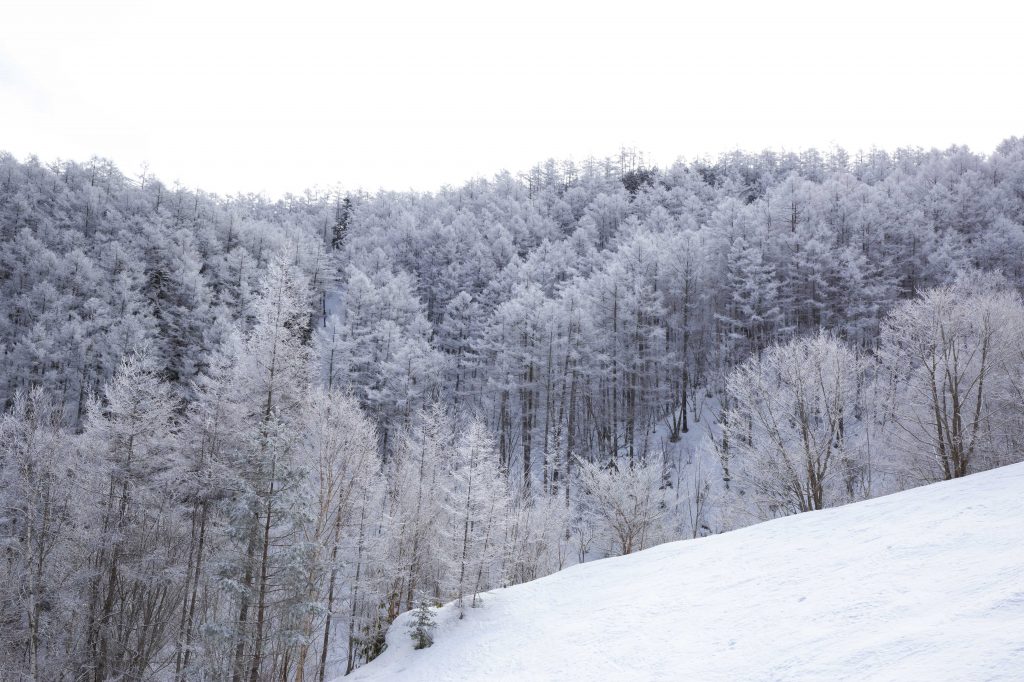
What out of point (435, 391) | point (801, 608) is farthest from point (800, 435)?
point (435, 391)

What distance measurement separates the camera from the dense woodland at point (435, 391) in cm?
1770

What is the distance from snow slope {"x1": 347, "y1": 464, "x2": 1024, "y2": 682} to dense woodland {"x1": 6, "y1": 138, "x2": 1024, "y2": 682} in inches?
225

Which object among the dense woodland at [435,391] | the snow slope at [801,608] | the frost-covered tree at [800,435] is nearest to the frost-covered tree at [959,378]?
the dense woodland at [435,391]

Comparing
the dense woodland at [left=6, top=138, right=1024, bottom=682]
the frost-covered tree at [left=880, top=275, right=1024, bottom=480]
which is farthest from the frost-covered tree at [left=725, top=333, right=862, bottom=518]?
the frost-covered tree at [left=880, top=275, right=1024, bottom=480]

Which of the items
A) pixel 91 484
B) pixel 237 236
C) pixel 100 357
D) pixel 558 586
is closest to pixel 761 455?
pixel 558 586

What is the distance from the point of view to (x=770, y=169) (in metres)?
83.3

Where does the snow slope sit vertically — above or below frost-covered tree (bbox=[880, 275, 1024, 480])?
below

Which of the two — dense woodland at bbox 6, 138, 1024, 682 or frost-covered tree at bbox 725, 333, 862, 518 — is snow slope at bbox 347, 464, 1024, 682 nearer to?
dense woodland at bbox 6, 138, 1024, 682

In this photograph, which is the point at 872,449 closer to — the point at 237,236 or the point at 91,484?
the point at 91,484

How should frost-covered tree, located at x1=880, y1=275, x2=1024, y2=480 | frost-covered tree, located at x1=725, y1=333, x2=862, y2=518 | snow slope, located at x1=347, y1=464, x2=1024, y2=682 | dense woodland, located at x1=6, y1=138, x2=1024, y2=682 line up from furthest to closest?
frost-covered tree, located at x1=880, y1=275, x2=1024, y2=480 < frost-covered tree, located at x1=725, y1=333, x2=862, y2=518 < dense woodland, located at x1=6, y1=138, x2=1024, y2=682 < snow slope, located at x1=347, y1=464, x2=1024, y2=682

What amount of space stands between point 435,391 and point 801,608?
1408 inches

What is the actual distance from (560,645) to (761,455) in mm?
15445

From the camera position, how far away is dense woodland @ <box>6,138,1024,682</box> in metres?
Answer: 17.7

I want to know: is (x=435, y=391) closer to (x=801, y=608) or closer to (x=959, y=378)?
(x=959, y=378)
